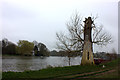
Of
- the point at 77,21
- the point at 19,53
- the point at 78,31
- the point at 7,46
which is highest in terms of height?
the point at 77,21

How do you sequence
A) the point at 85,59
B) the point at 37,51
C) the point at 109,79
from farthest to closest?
the point at 37,51, the point at 85,59, the point at 109,79

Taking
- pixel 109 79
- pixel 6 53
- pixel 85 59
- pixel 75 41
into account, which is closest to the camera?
pixel 109 79

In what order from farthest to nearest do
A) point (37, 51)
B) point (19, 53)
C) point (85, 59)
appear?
point (37, 51)
point (19, 53)
point (85, 59)

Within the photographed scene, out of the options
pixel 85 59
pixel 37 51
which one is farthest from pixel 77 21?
pixel 37 51

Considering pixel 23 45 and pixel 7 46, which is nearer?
pixel 7 46

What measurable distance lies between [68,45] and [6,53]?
144ft

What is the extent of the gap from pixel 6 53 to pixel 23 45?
10071 mm

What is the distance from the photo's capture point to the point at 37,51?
79062 mm

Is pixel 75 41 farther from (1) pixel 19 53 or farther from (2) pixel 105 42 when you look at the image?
(1) pixel 19 53

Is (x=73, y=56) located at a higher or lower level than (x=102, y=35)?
lower

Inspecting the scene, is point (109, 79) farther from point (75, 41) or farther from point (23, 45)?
point (23, 45)

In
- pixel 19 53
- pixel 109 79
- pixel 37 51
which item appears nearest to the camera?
pixel 109 79

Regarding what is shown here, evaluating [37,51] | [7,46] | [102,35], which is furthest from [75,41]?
[37,51]

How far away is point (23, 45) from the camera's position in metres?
64.4
